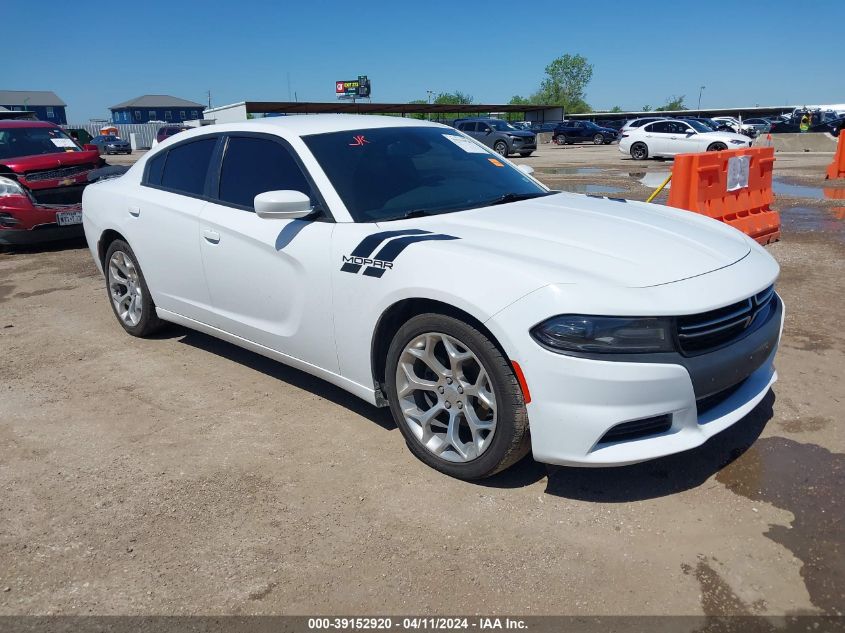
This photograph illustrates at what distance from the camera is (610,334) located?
2.69 m

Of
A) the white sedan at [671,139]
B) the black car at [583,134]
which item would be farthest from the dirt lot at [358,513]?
the black car at [583,134]

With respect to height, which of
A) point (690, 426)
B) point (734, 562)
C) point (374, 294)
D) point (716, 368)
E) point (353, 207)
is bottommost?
point (734, 562)

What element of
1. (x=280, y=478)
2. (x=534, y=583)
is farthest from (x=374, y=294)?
(x=534, y=583)

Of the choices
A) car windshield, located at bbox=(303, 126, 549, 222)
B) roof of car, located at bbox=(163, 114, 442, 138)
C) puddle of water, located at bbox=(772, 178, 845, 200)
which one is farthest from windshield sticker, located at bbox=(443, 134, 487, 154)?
puddle of water, located at bbox=(772, 178, 845, 200)

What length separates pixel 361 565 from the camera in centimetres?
266

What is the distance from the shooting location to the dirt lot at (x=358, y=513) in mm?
2494

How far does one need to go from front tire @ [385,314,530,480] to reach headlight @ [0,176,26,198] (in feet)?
24.5

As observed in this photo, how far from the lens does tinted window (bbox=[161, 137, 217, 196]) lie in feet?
14.8

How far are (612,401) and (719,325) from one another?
60 cm

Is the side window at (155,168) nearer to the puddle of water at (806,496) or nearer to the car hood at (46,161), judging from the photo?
the puddle of water at (806,496)

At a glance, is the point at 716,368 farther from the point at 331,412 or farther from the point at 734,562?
the point at 331,412

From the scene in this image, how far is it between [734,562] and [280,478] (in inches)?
78.7

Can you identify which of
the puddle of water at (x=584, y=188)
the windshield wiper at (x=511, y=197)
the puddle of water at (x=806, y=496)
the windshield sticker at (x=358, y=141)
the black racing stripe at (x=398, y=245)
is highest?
the windshield sticker at (x=358, y=141)

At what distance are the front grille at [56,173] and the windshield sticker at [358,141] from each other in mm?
6589
